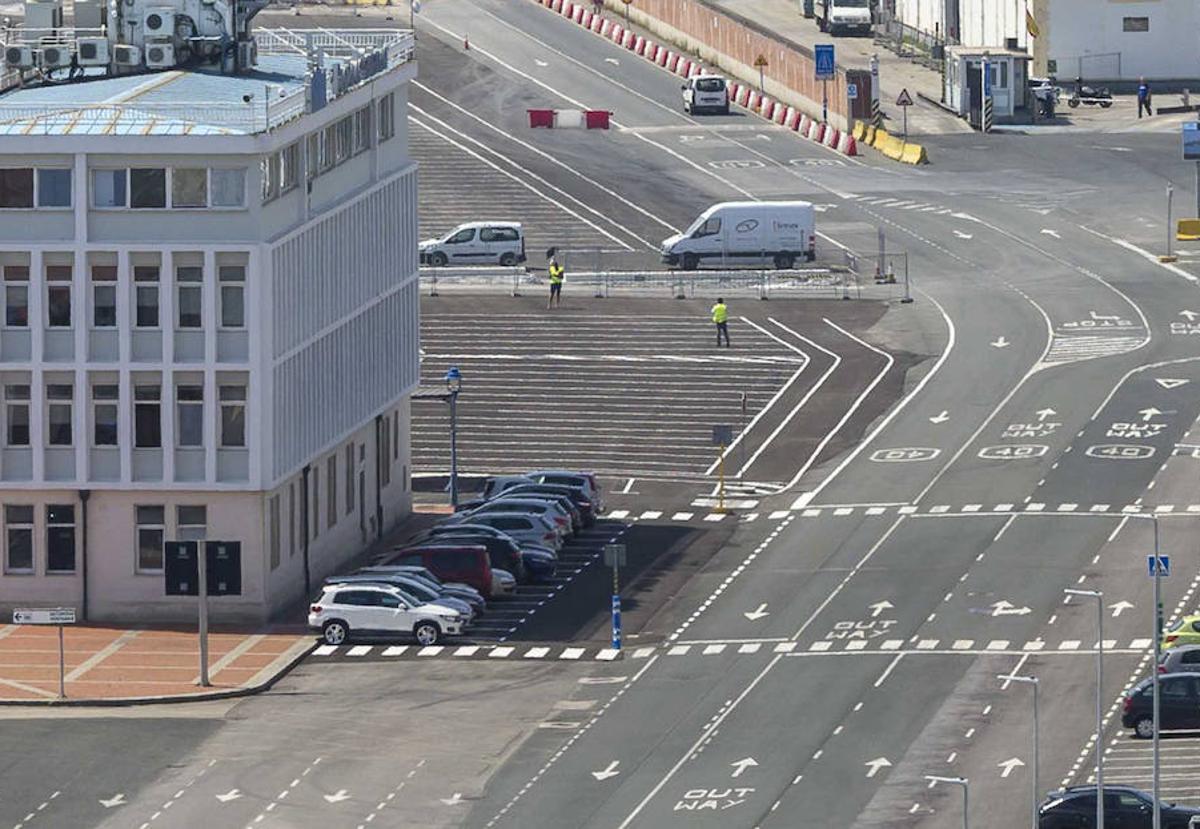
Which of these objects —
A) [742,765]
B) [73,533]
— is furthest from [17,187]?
[742,765]

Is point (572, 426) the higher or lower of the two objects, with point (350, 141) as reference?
lower

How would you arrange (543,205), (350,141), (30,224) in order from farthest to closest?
(543,205) → (350,141) → (30,224)

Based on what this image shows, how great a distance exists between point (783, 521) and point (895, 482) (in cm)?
557

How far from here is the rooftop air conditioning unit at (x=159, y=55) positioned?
388 ft

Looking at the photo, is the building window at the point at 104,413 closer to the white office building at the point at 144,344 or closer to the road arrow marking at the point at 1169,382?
the white office building at the point at 144,344

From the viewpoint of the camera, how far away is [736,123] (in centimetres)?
18862

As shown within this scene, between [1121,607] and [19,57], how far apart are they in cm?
3772

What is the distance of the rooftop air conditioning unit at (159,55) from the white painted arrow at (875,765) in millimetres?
37077

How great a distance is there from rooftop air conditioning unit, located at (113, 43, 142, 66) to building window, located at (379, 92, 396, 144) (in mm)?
9266

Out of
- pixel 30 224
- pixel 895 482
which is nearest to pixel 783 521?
pixel 895 482

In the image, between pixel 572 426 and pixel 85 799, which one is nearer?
pixel 85 799

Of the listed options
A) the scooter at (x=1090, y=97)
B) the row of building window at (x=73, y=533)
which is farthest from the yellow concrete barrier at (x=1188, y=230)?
the row of building window at (x=73, y=533)

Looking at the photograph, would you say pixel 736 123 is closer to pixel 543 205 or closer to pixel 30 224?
pixel 543 205

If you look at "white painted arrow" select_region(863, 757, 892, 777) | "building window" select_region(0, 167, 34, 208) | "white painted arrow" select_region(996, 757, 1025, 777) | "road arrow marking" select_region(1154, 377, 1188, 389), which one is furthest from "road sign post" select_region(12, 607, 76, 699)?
"road arrow marking" select_region(1154, 377, 1188, 389)
